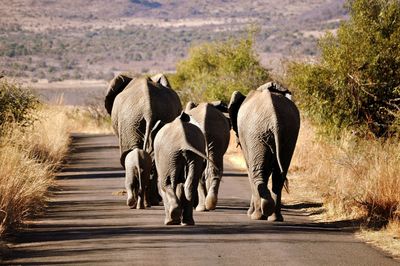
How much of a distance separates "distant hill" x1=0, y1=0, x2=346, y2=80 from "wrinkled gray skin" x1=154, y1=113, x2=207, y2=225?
9790 cm

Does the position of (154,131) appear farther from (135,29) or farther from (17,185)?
(135,29)

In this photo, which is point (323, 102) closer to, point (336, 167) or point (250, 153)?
point (336, 167)

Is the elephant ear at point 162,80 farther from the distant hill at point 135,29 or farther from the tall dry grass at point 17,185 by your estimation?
the distant hill at point 135,29

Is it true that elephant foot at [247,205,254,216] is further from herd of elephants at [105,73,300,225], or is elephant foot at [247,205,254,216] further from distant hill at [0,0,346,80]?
distant hill at [0,0,346,80]

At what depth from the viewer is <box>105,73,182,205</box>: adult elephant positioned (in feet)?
61.2

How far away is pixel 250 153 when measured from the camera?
16.6 metres

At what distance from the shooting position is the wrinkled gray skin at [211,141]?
1750 centimetres

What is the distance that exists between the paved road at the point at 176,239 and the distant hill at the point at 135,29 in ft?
316

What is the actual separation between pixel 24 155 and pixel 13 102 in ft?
13.8

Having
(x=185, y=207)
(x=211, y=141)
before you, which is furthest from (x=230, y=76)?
(x=185, y=207)

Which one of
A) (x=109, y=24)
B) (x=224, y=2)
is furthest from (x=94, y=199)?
(x=224, y=2)

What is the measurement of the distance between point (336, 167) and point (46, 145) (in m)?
10.4

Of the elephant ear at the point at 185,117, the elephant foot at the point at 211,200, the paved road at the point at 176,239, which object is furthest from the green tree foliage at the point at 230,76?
the elephant ear at the point at 185,117

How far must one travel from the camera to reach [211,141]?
1786cm
